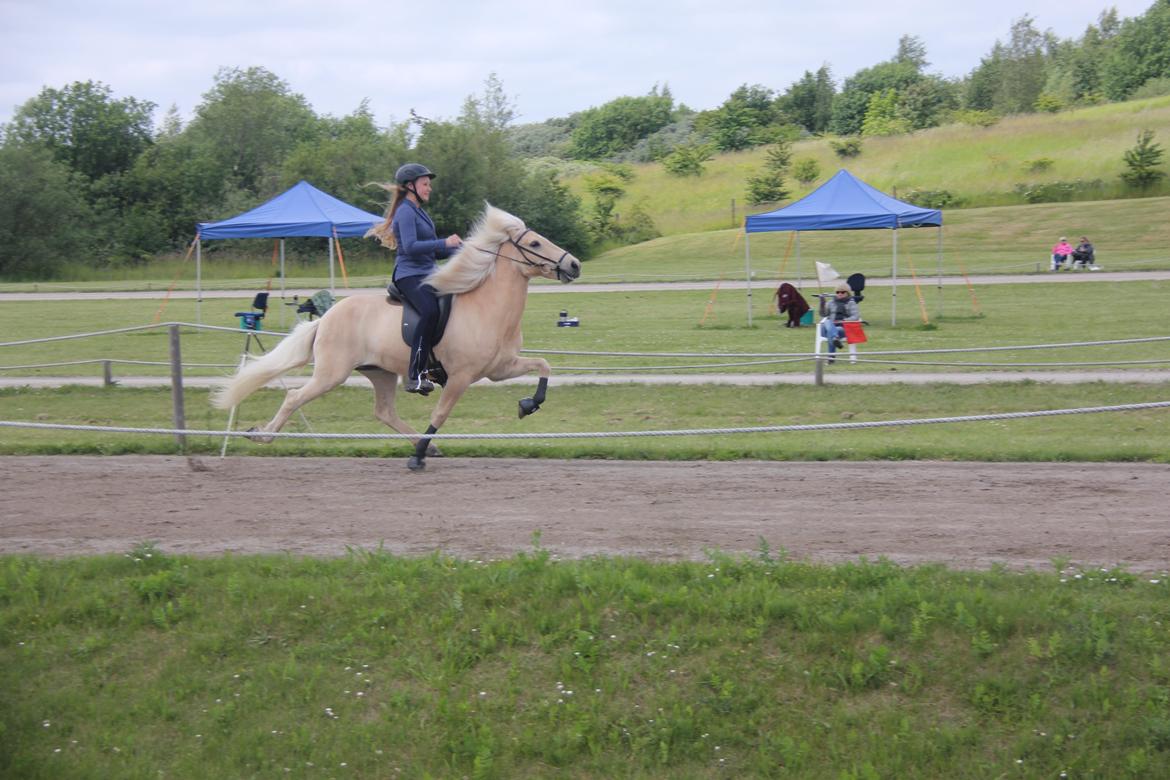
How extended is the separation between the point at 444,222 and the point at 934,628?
5067 centimetres

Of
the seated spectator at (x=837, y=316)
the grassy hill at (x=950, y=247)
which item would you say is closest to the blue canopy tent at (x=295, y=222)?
the seated spectator at (x=837, y=316)

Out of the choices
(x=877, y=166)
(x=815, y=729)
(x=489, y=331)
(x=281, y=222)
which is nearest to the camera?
(x=815, y=729)

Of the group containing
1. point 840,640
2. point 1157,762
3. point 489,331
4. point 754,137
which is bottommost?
point 1157,762

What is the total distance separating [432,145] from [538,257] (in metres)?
48.0

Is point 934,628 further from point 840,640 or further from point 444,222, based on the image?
point 444,222

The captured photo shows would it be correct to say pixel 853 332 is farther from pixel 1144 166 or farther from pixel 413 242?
pixel 1144 166

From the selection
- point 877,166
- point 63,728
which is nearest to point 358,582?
point 63,728

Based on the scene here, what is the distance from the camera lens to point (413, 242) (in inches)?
428

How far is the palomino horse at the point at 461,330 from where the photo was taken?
436 inches

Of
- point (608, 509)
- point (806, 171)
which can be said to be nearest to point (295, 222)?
point (608, 509)

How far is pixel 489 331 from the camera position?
11086mm

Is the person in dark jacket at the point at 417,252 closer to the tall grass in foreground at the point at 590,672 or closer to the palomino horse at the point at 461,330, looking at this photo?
the palomino horse at the point at 461,330

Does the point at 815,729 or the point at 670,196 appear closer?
the point at 815,729

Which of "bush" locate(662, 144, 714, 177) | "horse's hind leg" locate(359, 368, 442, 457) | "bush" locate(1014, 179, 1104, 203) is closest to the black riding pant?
"horse's hind leg" locate(359, 368, 442, 457)
